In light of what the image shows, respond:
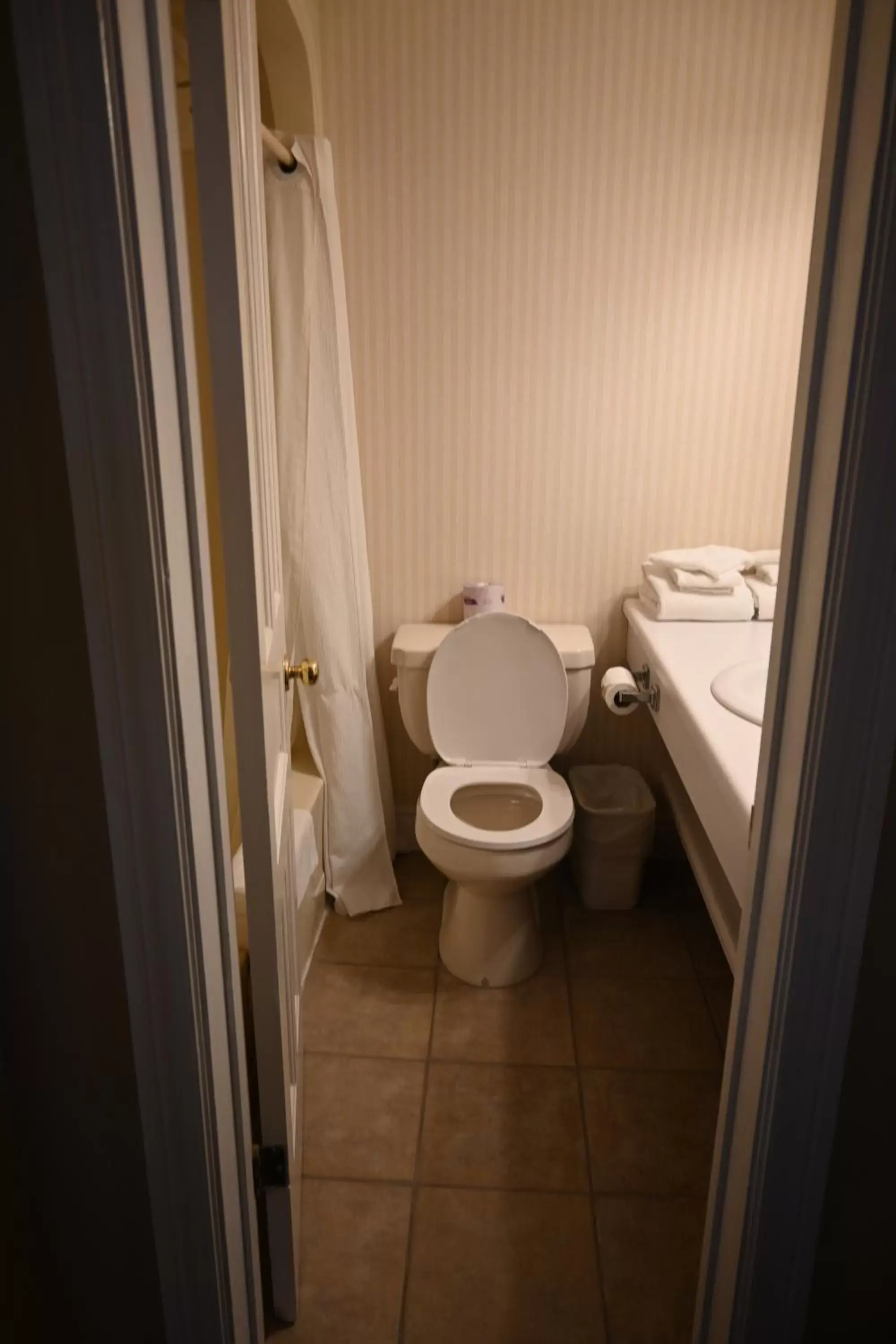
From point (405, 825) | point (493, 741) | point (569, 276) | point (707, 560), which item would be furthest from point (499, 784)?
point (569, 276)

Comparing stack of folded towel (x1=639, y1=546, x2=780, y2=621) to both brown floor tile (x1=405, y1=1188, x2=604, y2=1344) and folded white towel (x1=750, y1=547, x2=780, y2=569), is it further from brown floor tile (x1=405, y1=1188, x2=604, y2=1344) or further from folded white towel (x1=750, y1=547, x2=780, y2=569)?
brown floor tile (x1=405, y1=1188, x2=604, y2=1344)

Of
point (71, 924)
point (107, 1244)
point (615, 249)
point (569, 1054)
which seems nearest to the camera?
point (71, 924)

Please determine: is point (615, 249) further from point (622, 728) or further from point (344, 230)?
point (622, 728)

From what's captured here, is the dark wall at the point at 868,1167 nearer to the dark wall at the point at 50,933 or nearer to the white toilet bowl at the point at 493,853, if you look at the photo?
the dark wall at the point at 50,933

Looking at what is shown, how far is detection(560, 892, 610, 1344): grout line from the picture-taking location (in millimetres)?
1460

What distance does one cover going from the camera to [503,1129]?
1789 millimetres

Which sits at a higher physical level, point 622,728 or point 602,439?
point 602,439

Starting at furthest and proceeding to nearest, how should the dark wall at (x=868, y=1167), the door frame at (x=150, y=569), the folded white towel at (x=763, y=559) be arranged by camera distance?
the folded white towel at (x=763, y=559) < the dark wall at (x=868, y=1167) < the door frame at (x=150, y=569)

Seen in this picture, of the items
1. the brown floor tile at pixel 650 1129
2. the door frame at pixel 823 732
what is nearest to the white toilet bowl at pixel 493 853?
the brown floor tile at pixel 650 1129

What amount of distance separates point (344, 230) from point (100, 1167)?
2.15 metres

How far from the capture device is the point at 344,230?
2301 mm

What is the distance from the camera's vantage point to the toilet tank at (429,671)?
2.39 m

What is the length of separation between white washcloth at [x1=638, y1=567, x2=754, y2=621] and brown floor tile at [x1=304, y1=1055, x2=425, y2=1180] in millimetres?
1243

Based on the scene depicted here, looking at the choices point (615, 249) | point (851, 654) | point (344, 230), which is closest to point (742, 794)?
point (851, 654)
